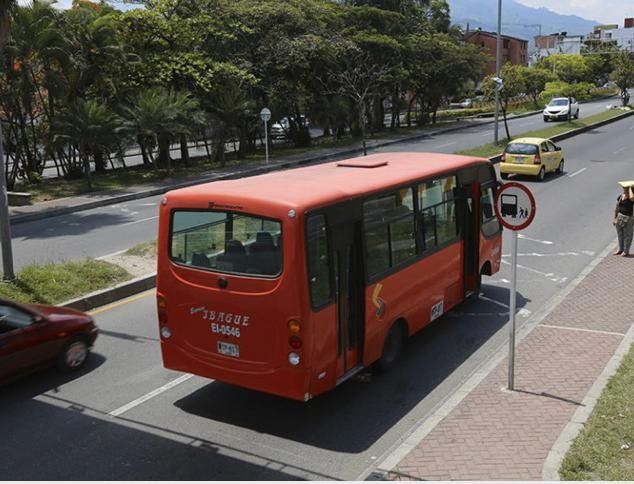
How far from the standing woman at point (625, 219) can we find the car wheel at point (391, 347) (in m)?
7.76

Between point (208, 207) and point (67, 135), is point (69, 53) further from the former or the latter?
point (208, 207)

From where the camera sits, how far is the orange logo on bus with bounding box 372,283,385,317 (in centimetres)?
859

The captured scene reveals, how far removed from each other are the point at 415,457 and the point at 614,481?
5.81ft

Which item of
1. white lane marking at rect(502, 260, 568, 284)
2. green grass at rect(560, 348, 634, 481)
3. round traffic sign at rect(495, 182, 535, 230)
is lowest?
white lane marking at rect(502, 260, 568, 284)

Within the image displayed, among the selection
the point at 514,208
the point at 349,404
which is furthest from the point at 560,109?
the point at 349,404

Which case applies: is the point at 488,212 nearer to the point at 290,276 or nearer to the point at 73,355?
the point at 290,276

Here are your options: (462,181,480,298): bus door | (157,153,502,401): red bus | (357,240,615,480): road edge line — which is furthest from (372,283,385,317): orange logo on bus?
(462,181,480,298): bus door

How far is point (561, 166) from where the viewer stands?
2862cm

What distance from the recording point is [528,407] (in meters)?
7.90

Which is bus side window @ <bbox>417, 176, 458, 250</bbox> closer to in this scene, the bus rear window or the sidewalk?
the sidewalk

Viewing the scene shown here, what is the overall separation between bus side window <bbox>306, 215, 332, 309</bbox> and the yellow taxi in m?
20.3

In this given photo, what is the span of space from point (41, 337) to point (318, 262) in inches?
149

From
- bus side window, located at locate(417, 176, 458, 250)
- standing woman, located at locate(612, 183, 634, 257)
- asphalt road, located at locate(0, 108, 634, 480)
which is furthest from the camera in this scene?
standing woman, located at locate(612, 183, 634, 257)

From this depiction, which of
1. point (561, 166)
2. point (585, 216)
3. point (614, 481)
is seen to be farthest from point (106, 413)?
point (561, 166)
